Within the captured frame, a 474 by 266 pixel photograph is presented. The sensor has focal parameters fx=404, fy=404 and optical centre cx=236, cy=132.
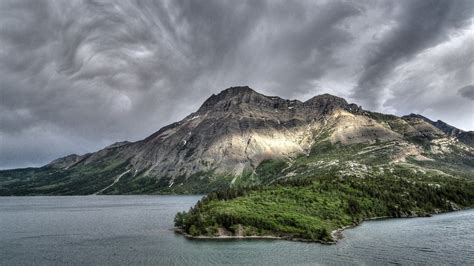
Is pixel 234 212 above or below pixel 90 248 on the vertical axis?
above

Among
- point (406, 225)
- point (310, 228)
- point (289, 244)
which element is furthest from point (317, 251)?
point (406, 225)

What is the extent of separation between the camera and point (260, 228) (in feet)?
537

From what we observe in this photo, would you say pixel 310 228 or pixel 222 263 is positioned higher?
pixel 310 228

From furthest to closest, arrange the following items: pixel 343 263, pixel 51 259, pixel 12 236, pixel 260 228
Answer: pixel 12 236 < pixel 260 228 < pixel 51 259 < pixel 343 263

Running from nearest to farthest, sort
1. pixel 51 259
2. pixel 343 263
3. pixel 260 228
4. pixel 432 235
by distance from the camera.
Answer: pixel 343 263
pixel 51 259
pixel 432 235
pixel 260 228

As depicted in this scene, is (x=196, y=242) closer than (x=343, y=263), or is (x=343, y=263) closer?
(x=343, y=263)

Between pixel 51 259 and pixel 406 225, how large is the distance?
148433 mm

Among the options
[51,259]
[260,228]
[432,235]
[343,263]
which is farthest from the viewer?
[260,228]

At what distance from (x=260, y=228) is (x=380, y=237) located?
4593 centimetres

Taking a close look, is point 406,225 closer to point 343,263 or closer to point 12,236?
point 343,263

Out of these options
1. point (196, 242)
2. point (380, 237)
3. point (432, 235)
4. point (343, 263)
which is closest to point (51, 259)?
point (196, 242)

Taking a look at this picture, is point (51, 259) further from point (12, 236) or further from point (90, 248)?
point (12, 236)

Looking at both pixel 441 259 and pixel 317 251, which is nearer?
pixel 441 259

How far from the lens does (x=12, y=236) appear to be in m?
177
